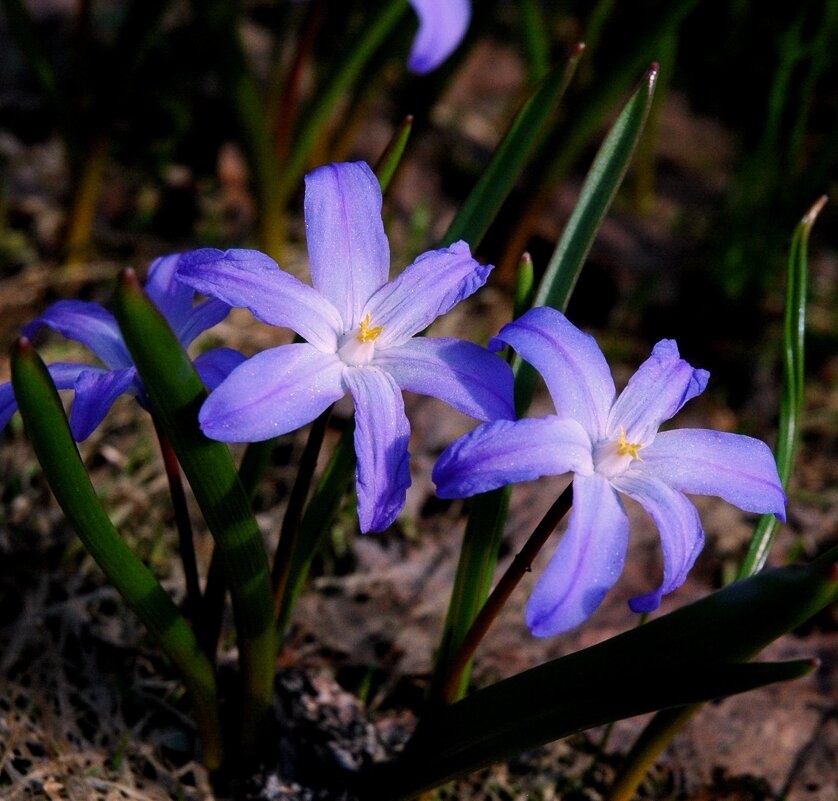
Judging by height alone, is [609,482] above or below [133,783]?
above

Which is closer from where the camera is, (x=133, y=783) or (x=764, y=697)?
(x=133, y=783)

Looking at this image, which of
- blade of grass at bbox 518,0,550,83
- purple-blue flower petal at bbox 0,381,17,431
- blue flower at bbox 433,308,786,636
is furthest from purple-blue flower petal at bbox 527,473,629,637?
blade of grass at bbox 518,0,550,83

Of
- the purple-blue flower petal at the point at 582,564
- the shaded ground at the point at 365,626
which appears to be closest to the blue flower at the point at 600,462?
the purple-blue flower petal at the point at 582,564

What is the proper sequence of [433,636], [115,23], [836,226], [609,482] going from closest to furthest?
1. [609,482]
2. [433,636]
3. [115,23]
4. [836,226]

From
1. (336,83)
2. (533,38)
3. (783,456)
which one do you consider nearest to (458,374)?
(783,456)

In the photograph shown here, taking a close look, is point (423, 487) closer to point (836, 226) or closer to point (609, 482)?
point (609, 482)

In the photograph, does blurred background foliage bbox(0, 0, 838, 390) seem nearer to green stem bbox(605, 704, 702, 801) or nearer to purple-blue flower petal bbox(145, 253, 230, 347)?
purple-blue flower petal bbox(145, 253, 230, 347)

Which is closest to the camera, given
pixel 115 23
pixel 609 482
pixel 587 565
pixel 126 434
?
pixel 587 565

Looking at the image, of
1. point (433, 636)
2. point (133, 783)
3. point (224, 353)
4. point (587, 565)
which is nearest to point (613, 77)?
point (433, 636)
